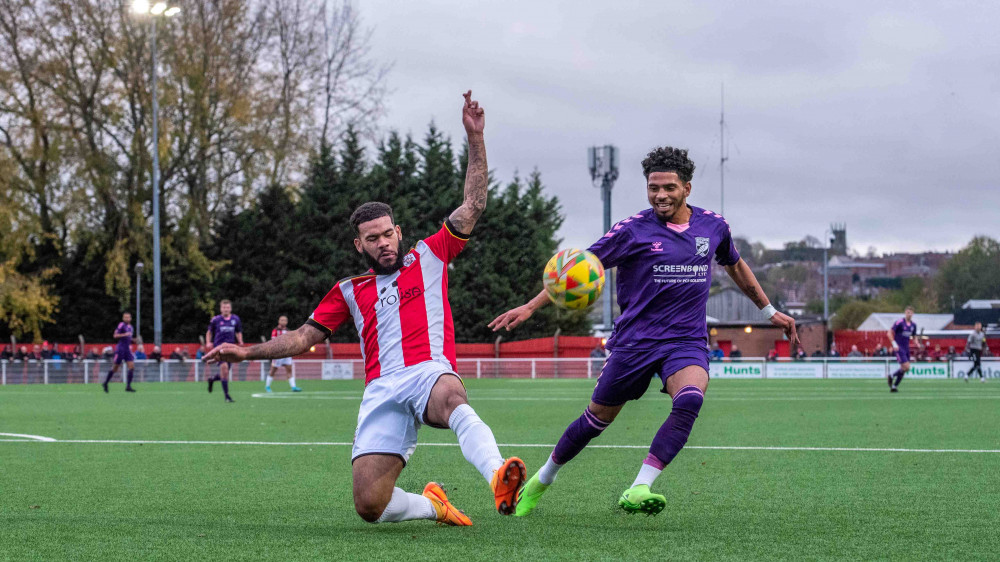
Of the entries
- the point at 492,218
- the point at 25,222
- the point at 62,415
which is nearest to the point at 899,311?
the point at 492,218

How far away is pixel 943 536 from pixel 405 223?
47130 millimetres

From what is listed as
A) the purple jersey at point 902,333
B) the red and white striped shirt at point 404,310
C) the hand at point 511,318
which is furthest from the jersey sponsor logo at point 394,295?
the purple jersey at point 902,333

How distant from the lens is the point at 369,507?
5887 millimetres

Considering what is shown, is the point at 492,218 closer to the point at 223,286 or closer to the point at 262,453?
the point at 223,286

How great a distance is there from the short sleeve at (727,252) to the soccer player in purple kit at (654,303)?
0.14 metres

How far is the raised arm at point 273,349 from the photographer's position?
567cm

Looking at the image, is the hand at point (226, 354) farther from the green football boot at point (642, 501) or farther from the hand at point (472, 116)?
the green football boot at point (642, 501)

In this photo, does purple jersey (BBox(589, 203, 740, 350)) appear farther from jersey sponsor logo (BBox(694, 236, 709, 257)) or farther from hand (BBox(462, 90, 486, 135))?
hand (BBox(462, 90, 486, 135))

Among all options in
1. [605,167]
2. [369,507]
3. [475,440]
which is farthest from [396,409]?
[605,167]

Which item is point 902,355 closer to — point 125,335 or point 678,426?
point 125,335

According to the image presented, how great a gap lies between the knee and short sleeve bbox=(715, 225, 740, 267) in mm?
2624

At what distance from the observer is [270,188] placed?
1959 inches

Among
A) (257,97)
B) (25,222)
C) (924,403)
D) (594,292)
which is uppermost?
(257,97)

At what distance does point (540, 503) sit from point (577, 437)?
0.72m
